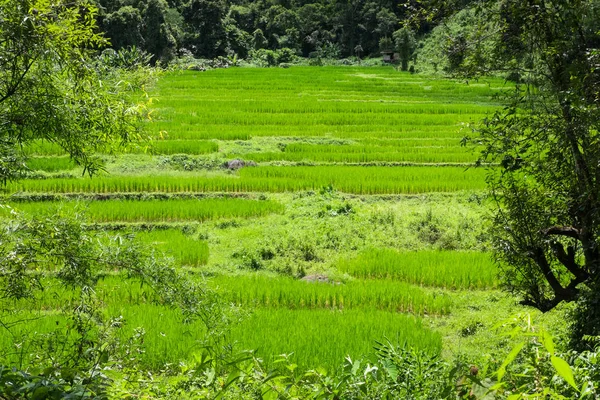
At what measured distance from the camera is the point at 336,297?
657 cm

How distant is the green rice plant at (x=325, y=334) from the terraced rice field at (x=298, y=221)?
2 cm

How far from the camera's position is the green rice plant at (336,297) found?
6.43 meters

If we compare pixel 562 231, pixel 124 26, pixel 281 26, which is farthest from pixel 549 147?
pixel 281 26

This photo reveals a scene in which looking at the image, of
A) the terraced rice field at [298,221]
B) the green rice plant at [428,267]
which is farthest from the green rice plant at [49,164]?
the green rice plant at [428,267]

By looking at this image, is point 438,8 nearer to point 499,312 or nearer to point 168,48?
point 499,312

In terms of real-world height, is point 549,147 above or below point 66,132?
below

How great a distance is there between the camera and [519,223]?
4.29 m

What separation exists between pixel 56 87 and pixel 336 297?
4204 millimetres

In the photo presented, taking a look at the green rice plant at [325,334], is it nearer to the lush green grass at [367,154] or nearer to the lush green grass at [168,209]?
the lush green grass at [168,209]

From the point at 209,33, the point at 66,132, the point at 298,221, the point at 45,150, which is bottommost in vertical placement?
the point at 298,221

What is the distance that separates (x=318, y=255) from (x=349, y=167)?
16.7 ft

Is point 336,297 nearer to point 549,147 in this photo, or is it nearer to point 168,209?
point 549,147

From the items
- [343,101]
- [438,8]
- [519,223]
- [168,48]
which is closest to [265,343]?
[519,223]

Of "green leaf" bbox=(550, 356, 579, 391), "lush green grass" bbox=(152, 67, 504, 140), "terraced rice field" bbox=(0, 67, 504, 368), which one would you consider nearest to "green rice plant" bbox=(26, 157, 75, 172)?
"terraced rice field" bbox=(0, 67, 504, 368)
